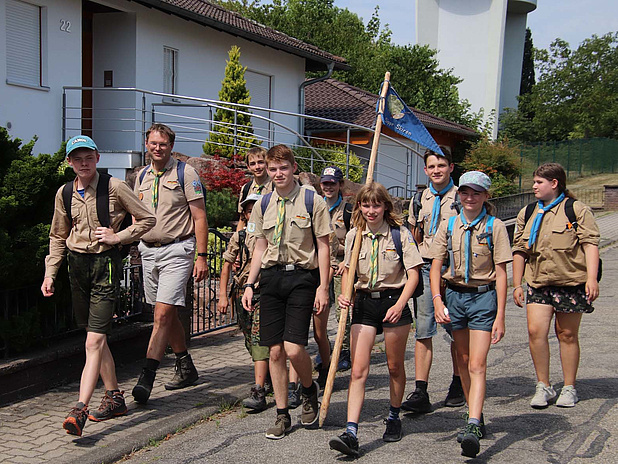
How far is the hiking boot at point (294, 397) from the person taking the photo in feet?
18.6

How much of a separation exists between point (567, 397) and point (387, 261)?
2039 millimetres

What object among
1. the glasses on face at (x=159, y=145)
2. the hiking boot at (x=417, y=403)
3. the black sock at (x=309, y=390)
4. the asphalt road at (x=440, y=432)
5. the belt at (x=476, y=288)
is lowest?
the asphalt road at (x=440, y=432)

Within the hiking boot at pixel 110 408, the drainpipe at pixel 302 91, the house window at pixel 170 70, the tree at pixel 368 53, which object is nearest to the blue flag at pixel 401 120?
the hiking boot at pixel 110 408

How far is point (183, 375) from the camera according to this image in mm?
6172

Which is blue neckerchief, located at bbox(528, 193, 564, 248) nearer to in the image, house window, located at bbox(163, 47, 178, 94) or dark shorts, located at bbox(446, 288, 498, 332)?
dark shorts, located at bbox(446, 288, 498, 332)

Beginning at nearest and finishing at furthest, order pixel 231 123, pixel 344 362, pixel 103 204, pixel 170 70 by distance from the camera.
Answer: pixel 103 204 < pixel 344 362 < pixel 231 123 < pixel 170 70

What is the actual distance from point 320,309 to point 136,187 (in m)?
2.02

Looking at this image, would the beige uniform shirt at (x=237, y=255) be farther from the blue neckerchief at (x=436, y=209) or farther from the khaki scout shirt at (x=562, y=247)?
the khaki scout shirt at (x=562, y=247)

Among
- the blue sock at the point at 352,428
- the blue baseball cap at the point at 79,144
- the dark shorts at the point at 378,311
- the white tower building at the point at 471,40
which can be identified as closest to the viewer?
the blue sock at the point at 352,428

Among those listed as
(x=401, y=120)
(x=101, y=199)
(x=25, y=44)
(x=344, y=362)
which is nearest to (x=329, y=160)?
(x=25, y=44)

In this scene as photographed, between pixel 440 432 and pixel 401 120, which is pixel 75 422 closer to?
pixel 440 432

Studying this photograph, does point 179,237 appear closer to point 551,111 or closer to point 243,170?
point 243,170

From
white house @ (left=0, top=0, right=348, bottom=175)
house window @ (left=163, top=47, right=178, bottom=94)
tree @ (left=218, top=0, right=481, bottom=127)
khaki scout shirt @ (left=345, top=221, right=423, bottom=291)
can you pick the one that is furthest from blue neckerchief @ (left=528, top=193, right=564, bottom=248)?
tree @ (left=218, top=0, right=481, bottom=127)

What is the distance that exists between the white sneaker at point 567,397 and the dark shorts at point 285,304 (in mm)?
2199
